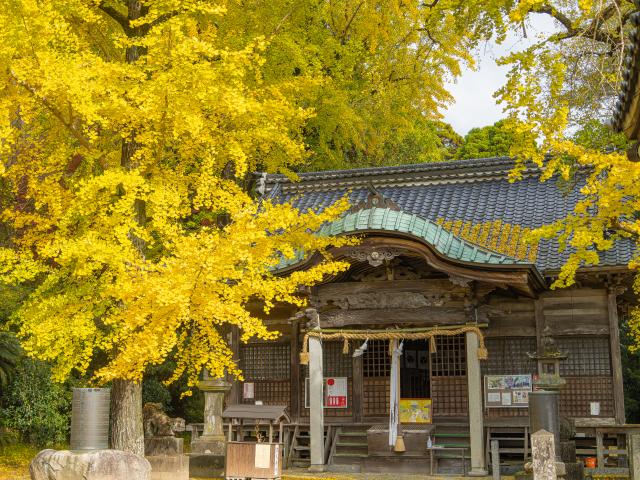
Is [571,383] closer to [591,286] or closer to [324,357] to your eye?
[591,286]

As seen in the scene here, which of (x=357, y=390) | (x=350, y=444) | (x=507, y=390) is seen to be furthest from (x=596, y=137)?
(x=350, y=444)

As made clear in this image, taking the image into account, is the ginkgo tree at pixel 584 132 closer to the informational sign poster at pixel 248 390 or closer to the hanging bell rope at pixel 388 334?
the hanging bell rope at pixel 388 334

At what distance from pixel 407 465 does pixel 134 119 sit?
8.99 m

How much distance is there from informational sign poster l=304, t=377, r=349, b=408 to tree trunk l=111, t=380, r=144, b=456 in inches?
221

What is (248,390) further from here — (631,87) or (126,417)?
(631,87)

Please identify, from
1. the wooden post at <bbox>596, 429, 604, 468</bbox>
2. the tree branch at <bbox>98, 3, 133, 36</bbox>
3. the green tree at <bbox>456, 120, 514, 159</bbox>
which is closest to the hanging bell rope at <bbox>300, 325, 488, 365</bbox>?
the wooden post at <bbox>596, 429, 604, 468</bbox>

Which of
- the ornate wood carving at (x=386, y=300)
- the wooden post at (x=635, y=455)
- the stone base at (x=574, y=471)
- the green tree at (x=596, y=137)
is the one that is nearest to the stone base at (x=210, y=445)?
the ornate wood carving at (x=386, y=300)

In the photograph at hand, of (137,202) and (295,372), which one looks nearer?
(137,202)

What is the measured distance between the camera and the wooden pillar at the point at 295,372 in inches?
705

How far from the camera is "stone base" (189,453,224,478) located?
1512 cm

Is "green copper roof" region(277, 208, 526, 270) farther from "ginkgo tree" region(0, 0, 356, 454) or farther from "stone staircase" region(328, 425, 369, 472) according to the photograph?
"stone staircase" region(328, 425, 369, 472)

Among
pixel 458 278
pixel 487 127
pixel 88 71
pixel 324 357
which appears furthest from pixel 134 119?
pixel 487 127

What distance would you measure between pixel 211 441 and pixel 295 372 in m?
3.19

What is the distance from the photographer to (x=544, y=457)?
1098 centimetres
